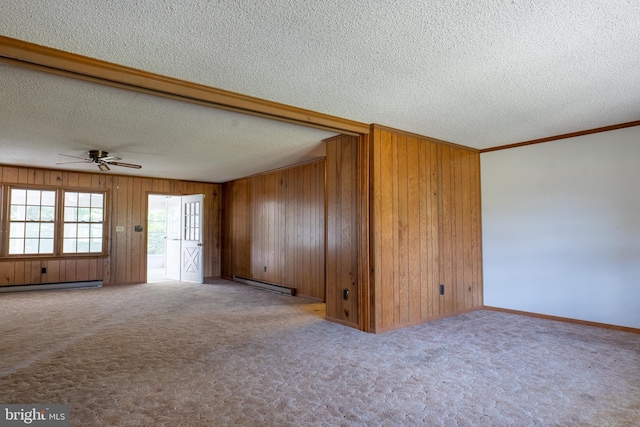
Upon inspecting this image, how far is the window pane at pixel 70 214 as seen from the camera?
7194mm

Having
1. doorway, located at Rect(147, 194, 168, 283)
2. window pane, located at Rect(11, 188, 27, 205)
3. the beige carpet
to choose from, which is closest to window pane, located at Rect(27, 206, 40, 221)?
window pane, located at Rect(11, 188, 27, 205)

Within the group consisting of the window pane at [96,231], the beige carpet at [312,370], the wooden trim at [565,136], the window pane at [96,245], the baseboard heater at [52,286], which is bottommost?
the beige carpet at [312,370]

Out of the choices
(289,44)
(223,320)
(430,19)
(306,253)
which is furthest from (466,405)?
(306,253)

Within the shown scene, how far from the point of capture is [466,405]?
231cm

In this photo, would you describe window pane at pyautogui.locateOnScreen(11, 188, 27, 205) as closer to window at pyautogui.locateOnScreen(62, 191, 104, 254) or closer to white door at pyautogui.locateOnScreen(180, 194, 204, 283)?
window at pyautogui.locateOnScreen(62, 191, 104, 254)

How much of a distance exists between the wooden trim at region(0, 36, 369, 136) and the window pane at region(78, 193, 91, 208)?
5740 millimetres

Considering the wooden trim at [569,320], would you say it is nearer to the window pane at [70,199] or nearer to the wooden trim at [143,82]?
the wooden trim at [143,82]

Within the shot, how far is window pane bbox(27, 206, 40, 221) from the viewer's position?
6875mm

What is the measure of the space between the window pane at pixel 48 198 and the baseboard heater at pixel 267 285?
3936 millimetres

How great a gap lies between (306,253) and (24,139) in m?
4.30

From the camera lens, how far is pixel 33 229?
6891 mm

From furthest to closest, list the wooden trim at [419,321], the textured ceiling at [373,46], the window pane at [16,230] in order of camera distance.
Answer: the window pane at [16,230] < the wooden trim at [419,321] < the textured ceiling at [373,46]

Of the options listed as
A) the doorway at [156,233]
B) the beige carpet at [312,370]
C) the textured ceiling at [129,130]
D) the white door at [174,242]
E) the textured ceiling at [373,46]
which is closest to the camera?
the textured ceiling at [373,46]

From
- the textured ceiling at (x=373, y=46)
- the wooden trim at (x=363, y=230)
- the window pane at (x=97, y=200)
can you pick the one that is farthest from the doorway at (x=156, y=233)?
the textured ceiling at (x=373, y=46)
